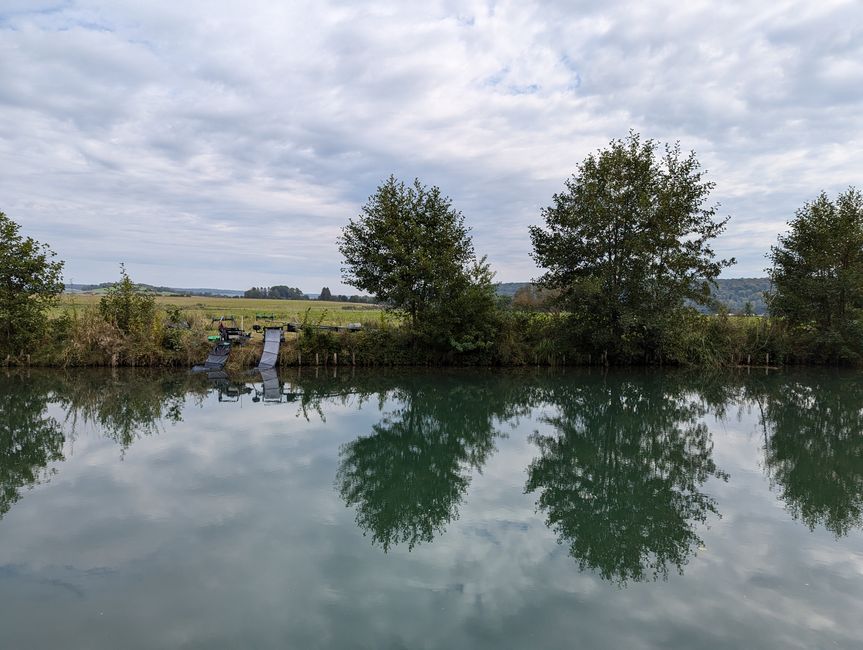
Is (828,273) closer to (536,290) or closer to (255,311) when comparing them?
(536,290)

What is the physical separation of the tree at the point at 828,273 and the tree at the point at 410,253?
48.6 feet

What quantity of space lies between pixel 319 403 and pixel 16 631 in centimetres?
1134

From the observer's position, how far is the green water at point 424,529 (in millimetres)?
4941

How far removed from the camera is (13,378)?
18.8 meters

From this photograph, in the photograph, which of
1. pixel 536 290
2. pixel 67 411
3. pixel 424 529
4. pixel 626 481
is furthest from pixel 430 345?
pixel 424 529

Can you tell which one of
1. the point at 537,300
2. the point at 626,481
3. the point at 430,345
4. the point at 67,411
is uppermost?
the point at 537,300

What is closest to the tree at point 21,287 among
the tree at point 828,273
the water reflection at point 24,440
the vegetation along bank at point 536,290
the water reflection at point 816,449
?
the vegetation along bank at point 536,290

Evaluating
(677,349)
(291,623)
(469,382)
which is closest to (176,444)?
(291,623)

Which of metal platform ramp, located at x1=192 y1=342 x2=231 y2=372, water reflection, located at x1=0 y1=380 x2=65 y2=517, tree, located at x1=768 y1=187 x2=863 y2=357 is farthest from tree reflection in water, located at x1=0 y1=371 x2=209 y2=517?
tree, located at x1=768 y1=187 x2=863 y2=357

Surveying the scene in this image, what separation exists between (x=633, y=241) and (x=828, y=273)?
1061 cm

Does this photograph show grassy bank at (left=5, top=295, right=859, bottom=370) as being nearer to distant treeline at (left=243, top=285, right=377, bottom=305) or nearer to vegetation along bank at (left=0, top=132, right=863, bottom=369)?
vegetation along bank at (left=0, top=132, right=863, bottom=369)

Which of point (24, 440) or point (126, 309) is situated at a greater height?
point (126, 309)

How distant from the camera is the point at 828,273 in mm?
25250

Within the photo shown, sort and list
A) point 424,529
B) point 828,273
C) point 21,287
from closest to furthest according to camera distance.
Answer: point 424,529 → point 21,287 → point 828,273
